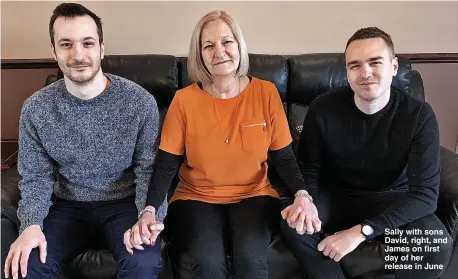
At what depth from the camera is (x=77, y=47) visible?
1599 millimetres

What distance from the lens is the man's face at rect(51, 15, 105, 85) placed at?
1.59 m

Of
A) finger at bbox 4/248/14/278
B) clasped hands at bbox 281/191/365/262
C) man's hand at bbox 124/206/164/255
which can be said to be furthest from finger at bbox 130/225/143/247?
clasped hands at bbox 281/191/365/262

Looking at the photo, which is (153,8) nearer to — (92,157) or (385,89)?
(92,157)

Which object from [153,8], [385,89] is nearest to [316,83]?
[385,89]

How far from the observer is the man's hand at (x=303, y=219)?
1.55m

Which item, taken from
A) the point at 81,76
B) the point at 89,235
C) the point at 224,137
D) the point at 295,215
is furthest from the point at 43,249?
the point at 295,215

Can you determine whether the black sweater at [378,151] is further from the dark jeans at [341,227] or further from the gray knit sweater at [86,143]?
the gray knit sweater at [86,143]

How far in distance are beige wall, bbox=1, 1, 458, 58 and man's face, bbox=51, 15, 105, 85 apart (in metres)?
0.83

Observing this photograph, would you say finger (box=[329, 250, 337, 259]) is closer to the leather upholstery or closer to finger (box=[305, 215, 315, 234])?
finger (box=[305, 215, 315, 234])

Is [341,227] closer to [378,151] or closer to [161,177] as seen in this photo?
[378,151]

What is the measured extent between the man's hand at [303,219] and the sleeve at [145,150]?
519 millimetres

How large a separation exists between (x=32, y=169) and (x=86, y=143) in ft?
0.72

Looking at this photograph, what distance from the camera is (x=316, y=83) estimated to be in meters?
2.18

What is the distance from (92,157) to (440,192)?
50.9 inches
